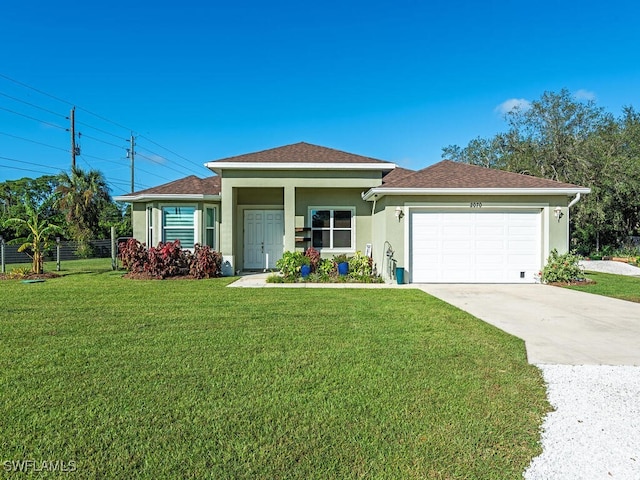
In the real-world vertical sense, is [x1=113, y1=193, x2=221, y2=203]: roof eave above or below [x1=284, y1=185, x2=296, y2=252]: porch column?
above

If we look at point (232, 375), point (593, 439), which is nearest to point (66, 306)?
point (232, 375)

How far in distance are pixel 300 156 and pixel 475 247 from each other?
6.96 m

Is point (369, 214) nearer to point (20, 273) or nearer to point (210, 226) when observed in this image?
point (210, 226)

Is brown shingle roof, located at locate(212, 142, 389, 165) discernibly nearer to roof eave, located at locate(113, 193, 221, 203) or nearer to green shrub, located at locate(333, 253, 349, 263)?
roof eave, located at locate(113, 193, 221, 203)

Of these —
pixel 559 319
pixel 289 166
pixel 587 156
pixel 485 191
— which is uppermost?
pixel 587 156

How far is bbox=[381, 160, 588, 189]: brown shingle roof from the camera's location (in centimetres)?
1203

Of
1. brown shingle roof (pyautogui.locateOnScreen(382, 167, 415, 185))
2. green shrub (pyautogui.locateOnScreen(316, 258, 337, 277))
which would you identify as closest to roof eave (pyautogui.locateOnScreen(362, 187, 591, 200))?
green shrub (pyautogui.locateOnScreen(316, 258, 337, 277))

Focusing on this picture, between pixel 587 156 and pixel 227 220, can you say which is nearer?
pixel 227 220

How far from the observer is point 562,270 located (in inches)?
461

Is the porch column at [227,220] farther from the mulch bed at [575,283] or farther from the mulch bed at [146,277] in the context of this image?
the mulch bed at [575,283]

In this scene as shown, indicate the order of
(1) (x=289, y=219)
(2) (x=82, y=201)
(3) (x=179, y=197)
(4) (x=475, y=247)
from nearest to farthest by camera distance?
1. (4) (x=475, y=247)
2. (1) (x=289, y=219)
3. (3) (x=179, y=197)
4. (2) (x=82, y=201)

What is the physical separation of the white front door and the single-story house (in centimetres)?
4

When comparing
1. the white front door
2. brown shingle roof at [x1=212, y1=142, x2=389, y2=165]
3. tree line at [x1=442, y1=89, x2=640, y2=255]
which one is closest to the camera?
brown shingle roof at [x1=212, y1=142, x2=389, y2=165]

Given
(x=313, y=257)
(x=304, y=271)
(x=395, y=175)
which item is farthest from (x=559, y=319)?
(x=395, y=175)
